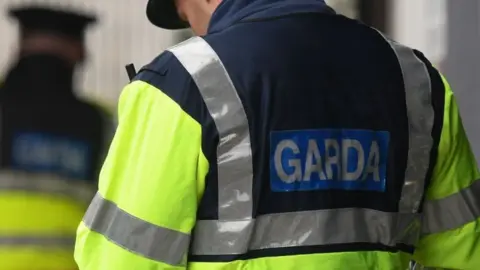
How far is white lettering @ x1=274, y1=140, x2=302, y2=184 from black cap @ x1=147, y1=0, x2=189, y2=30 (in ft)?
1.16

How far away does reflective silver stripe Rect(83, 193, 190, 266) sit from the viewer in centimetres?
72

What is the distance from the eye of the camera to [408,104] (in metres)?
0.86

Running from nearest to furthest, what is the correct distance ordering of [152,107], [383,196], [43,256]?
1. [152,107]
2. [383,196]
3. [43,256]

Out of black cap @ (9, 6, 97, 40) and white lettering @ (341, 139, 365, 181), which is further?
black cap @ (9, 6, 97, 40)

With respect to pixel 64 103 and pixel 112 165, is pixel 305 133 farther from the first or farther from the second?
pixel 64 103

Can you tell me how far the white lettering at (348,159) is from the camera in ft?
2.67

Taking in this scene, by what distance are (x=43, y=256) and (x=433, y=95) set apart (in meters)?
0.60

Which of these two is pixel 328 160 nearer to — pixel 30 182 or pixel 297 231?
pixel 297 231

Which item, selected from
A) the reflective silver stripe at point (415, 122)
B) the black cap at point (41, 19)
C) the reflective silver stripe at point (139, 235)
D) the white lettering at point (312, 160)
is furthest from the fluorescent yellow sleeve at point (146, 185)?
the black cap at point (41, 19)

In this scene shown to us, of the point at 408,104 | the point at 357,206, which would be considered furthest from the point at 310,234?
the point at 408,104

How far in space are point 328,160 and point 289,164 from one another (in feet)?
0.17

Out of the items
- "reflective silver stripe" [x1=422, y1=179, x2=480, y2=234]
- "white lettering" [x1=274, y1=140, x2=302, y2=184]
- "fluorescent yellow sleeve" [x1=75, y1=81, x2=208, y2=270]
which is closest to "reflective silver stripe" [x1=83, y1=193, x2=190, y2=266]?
"fluorescent yellow sleeve" [x1=75, y1=81, x2=208, y2=270]

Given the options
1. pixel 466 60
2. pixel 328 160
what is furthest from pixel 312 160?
pixel 466 60

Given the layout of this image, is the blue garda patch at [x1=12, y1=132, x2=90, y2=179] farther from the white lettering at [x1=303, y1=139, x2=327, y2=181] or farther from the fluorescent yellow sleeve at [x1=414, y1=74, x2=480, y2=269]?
the fluorescent yellow sleeve at [x1=414, y1=74, x2=480, y2=269]
